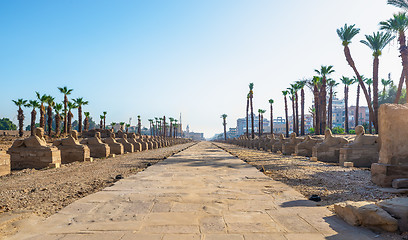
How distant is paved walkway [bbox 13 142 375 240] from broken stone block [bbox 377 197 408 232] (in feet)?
1.69

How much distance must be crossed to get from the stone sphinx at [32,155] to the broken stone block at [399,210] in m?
10.7

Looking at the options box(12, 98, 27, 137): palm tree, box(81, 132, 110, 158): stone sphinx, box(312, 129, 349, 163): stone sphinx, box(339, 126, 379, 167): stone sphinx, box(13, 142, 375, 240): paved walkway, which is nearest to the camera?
box(13, 142, 375, 240): paved walkway

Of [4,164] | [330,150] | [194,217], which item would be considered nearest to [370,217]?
[194,217]

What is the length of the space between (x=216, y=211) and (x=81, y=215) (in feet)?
6.39

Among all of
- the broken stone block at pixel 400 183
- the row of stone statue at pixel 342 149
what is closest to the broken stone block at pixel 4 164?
the broken stone block at pixel 400 183

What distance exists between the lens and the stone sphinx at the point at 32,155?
10289mm

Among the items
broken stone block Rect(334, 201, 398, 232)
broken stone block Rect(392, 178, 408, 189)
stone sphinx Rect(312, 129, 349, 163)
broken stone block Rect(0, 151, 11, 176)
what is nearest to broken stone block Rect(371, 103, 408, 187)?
broken stone block Rect(392, 178, 408, 189)

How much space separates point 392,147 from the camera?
611 centimetres

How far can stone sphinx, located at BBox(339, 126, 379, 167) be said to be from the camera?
32.8 feet

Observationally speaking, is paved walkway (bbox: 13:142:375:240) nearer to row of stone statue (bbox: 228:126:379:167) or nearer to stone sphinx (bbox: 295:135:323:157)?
row of stone statue (bbox: 228:126:379:167)

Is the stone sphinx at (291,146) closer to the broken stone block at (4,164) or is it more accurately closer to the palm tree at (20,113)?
the broken stone block at (4,164)

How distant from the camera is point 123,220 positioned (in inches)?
136

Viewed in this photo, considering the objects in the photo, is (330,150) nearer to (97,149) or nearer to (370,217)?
(370,217)

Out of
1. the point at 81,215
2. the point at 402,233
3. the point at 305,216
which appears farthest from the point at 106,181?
the point at 402,233
